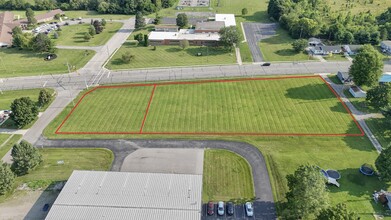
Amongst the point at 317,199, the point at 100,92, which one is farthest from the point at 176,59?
the point at 317,199

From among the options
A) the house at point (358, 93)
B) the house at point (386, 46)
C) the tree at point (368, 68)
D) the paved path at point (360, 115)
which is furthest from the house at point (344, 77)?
the house at point (386, 46)

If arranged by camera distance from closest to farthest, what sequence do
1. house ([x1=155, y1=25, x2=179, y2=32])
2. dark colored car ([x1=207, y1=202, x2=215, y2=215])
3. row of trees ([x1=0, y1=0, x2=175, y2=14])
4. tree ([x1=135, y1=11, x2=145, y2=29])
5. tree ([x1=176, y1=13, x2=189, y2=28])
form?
dark colored car ([x1=207, y1=202, x2=215, y2=215])
house ([x1=155, y1=25, x2=179, y2=32])
tree ([x1=176, y1=13, x2=189, y2=28])
tree ([x1=135, y1=11, x2=145, y2=29])
row of trees ([x1=0, y1=0, x2=175, y2=14])

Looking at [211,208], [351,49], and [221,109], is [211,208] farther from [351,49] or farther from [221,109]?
[351,49]

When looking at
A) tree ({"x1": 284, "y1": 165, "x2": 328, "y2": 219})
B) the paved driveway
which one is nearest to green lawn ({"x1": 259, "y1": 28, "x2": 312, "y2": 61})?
the paved driveway

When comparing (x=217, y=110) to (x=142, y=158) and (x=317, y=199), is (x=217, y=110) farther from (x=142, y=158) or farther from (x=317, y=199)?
(x=317, y=199)

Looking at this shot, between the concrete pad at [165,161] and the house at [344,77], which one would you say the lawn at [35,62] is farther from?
the house at [344,77]

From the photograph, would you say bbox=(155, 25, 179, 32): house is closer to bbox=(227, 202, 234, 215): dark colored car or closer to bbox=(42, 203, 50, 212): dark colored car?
bbox=(42, 203, 50, 212): dark colored car
